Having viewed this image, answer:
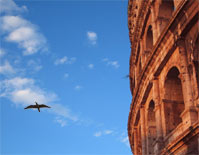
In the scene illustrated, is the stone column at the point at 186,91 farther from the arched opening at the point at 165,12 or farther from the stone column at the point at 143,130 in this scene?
the stone column at the point at 143,130

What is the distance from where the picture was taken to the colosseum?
1338 cm

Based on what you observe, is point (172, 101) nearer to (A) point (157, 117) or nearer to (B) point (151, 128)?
(A) point (157, 117)

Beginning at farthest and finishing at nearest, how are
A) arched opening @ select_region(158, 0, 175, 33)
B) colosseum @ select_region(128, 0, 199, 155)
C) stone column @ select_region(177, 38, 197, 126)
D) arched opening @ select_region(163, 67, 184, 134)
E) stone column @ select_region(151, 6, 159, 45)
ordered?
arched opening @ select_region(158, 0, 175, 33)
stone column @ select_region(151, 6, 159, 45)
arched opening @ select_region(163, 67, 184, 134)
colosseum @ select_region(128, 0, 199, 155)
stone column @ select_region(177, 38, 197, 126)

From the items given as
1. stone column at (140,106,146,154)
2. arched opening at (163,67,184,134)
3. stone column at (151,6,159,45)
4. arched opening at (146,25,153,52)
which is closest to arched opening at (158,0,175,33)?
stone column at (151,6,159,45)

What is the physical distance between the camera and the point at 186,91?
13867 mm

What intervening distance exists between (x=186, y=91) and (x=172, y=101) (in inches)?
102

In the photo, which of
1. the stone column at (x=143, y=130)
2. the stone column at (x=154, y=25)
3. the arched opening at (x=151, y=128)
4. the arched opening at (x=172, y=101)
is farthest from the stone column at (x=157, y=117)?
the stone column at (x=143, y=130)

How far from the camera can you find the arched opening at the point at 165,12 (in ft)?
63.9

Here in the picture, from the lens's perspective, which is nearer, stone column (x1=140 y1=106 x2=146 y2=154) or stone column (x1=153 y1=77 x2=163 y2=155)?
stone column (x1=153 y1=77 x2=163 y2=155)

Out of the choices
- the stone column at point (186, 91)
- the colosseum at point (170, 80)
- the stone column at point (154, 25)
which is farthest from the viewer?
the stone column at point (154, 25)

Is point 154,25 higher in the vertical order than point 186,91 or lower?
higher

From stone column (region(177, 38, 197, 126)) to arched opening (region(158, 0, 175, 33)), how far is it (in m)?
4.65

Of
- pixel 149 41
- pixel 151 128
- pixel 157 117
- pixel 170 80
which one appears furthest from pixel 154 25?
pixel 151 128

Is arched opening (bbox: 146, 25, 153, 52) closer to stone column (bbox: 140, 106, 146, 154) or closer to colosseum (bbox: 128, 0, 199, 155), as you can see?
colosseum (bbox: 128, 0, 199, 155)
